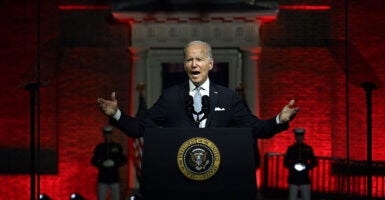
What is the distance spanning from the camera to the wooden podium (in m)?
4.22

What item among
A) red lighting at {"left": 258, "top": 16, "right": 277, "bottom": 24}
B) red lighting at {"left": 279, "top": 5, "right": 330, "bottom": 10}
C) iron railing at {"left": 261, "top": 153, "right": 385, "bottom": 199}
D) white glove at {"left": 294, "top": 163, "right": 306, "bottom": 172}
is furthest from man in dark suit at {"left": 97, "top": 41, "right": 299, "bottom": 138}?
red lighting at {"left": 279, "top": 5, "right": 330, "bottom": 10}

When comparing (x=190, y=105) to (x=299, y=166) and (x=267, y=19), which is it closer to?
(x=299, y=166)

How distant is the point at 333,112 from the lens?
14.4 meters

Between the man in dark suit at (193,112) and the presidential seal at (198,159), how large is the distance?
464 millimetres

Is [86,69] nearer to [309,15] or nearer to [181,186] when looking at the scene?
[309,15]

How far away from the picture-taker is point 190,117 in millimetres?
4719

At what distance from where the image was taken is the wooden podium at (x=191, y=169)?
4.22 metres

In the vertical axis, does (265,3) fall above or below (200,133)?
above

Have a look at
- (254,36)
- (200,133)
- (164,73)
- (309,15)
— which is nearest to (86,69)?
(164,73)

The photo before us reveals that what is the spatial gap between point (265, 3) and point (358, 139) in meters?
3.46

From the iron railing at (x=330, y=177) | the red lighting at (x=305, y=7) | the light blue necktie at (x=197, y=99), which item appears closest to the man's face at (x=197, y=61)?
the light blue necktie at (x=197, y=99)

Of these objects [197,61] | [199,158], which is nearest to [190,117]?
[197,61]

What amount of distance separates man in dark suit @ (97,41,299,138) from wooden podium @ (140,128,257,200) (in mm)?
463

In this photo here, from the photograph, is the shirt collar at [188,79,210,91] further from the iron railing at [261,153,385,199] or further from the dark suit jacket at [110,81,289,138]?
the iron railing at [261,153,385,199]
